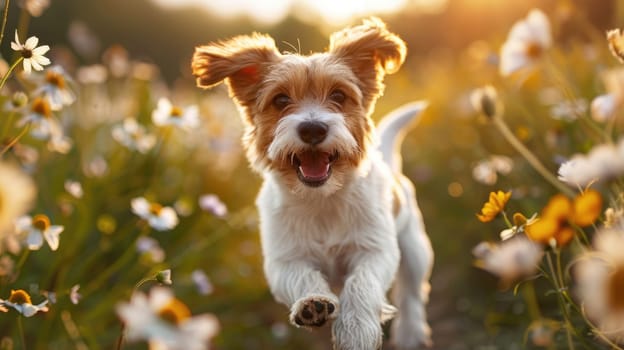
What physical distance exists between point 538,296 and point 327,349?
1.26m

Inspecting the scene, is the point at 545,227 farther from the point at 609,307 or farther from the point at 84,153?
the point at 84,153

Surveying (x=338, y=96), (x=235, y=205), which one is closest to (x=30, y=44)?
(x=338, y=96)

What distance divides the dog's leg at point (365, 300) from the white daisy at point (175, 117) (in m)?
0.99

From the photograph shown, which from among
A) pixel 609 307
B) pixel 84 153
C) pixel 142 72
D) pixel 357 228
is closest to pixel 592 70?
pixel 357 228

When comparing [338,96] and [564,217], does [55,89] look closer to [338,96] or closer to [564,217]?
[338,96]

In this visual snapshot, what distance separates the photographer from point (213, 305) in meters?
4.11

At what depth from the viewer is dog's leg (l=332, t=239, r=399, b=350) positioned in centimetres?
255

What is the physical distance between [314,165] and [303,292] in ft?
1.79

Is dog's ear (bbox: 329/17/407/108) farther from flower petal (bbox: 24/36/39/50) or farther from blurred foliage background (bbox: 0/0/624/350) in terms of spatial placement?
flower petal (bbox: 24/36/39/50)

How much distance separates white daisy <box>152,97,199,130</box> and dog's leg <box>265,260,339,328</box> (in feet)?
2.48

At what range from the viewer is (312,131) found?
2.83 meters

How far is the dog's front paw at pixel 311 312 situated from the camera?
97.3 inches

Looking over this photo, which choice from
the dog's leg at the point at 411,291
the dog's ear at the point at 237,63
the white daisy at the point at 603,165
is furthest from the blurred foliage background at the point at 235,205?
the white daisy at the point at 603,165

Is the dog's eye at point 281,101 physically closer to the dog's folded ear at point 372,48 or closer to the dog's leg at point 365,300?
the dog's folded ear at point 372,48
